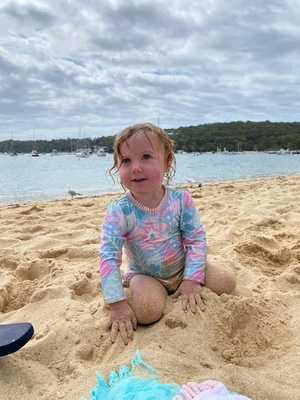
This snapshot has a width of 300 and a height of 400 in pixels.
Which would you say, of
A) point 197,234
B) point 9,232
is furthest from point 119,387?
point 9,232

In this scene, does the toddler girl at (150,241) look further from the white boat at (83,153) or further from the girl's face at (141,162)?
the white boat at (83,153)

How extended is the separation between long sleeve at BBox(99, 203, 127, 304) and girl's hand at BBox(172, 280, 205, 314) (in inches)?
12.2

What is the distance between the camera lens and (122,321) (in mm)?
2191

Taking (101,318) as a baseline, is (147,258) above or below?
above

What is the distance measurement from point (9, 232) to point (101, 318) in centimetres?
286

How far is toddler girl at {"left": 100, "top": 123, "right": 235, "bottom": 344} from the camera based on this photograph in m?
2.25

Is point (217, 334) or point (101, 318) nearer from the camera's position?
point (217, 334)

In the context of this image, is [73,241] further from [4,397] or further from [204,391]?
[204,391]

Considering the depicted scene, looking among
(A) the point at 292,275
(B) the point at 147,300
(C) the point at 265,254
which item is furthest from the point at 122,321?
(C) the point at 265,254

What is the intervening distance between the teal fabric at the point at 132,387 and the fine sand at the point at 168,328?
0.19ft

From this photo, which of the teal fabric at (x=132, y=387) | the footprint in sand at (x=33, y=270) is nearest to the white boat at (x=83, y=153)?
the footprint in sand at (x=33, y=270)

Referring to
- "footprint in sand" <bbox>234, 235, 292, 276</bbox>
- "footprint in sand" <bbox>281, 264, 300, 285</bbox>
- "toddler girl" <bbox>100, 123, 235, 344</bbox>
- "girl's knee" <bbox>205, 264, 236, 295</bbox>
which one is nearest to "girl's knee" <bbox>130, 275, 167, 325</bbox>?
"toddler girl" <bbox>100, 123, 235, 344</bbox>

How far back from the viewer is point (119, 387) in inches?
61.5

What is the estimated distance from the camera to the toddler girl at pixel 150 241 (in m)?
2.25
